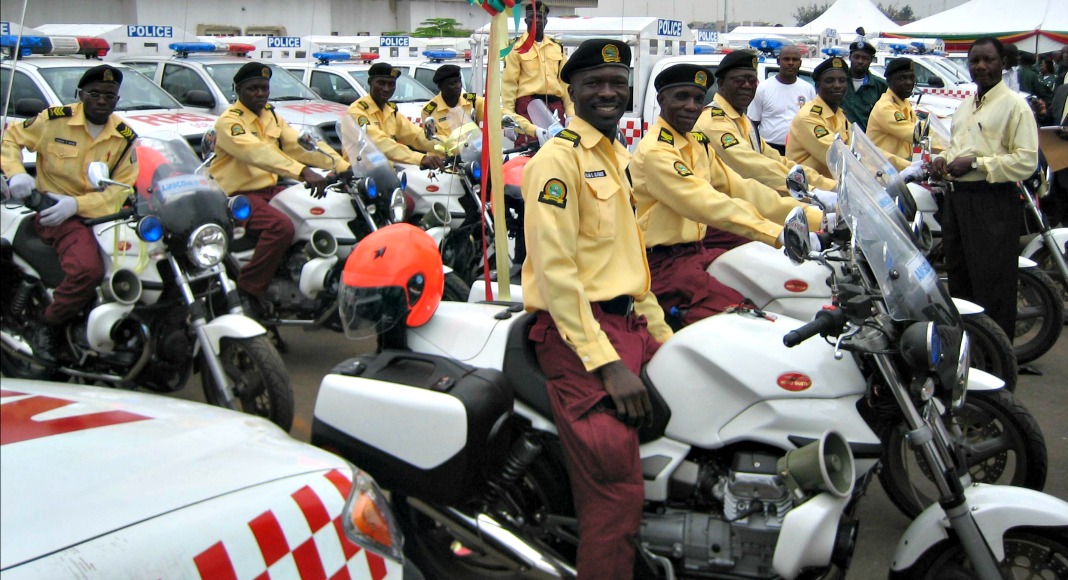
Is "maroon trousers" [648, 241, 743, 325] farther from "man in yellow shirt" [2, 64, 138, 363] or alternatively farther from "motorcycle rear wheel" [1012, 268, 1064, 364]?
"man in yellow shirt" [2, 64, 138, 363]

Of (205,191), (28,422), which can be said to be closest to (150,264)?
(205,191)

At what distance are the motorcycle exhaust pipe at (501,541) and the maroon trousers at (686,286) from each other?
4.70 feet

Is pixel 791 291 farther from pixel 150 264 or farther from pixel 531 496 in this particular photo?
pixel 150 264

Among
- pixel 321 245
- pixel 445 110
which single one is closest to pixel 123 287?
pixel 321 245

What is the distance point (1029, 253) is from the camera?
583cm

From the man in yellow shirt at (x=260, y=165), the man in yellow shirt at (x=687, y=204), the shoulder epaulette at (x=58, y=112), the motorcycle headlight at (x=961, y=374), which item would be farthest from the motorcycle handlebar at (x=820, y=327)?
the shoulder epaulette at (x=58, y=112)

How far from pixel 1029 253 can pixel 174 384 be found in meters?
4.80

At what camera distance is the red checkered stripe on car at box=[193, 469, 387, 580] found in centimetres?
174

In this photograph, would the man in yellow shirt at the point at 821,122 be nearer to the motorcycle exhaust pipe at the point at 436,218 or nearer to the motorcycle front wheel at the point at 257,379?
the motorcycle exhaust pipe at the point at 436,218

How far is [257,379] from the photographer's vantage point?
4.16 meters

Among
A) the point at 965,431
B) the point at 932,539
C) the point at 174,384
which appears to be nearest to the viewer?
the point at 932,539

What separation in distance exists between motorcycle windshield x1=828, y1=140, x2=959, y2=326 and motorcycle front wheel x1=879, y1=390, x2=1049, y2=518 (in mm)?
682

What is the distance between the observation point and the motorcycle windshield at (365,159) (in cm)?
593

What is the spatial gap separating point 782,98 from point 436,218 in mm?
3903
